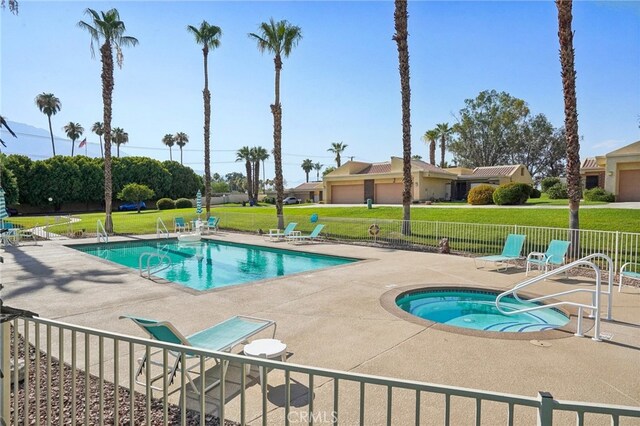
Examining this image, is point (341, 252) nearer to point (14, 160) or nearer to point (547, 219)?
point (547, 219)

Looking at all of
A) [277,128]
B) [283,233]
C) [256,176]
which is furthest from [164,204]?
[283,233]

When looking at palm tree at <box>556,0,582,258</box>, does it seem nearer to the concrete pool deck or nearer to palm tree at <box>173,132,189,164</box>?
the concrete pool deck

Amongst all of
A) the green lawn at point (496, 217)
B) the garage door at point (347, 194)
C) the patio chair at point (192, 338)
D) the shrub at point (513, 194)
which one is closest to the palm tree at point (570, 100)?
the green lawn at point (496, 217)

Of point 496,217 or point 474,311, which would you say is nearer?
point 474,311

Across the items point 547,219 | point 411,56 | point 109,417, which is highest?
point 411,56

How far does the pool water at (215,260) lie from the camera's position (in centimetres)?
1163

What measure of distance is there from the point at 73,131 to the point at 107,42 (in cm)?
6449

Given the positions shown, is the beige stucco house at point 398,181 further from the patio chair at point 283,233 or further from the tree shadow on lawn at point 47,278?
the tree shadow on lawn at point 47,278

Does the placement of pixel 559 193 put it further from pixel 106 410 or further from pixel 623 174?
pixel 106 410

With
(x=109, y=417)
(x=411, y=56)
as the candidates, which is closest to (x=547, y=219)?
(x=411, y=56)

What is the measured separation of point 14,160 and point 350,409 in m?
55.0

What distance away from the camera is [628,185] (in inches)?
1026

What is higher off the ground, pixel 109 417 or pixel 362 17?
pixel 362 17

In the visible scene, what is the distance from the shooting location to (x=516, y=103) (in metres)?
51.2
